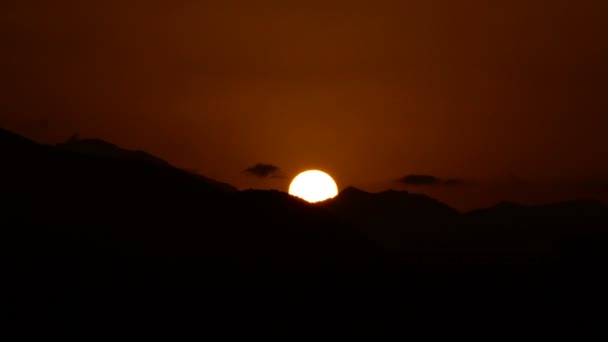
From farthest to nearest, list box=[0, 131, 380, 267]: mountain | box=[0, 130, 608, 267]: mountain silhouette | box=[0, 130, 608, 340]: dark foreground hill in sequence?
box=[0, 130, 608, 267]: mountain silhouette → box=[0, 131, 380, 267]: mountain → box=[0, 130, 608, 340]: dark foreground hill

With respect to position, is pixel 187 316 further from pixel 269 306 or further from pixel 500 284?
pixel 500 284

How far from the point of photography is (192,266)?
7800 centimetres

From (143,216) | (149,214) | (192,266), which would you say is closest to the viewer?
(192,266)

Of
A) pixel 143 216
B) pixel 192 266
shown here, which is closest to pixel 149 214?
pixel 143 216

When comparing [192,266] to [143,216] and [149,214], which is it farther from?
[149,214]

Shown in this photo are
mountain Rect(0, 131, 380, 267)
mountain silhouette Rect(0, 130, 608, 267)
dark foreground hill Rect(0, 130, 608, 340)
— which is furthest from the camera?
mountain silhouette Rect(0, 130, 608, 267)

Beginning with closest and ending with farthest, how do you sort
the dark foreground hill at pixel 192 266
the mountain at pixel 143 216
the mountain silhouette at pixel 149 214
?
the dark foreground hill at pixel 192 266 → the mountain at pixel 143 216 → the mountain silhouette at pixel 149 214

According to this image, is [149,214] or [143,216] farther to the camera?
[149,214]

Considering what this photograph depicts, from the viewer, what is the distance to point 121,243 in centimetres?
7681

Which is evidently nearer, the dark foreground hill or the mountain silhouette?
the dark foreground hill

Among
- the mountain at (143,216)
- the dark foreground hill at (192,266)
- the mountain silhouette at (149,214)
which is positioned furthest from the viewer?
the mountain silhouette at (149,214)

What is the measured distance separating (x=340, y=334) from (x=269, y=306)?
21.2 feet

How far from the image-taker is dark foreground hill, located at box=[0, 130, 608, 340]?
223 feet

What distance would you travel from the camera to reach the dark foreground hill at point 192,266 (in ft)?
223
